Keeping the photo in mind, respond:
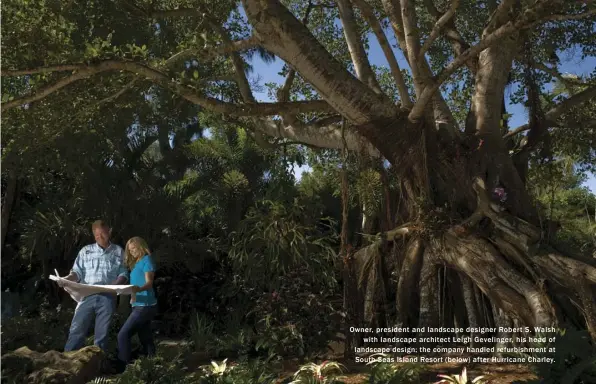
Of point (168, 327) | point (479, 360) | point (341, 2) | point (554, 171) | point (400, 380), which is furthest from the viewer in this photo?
point (168, 327)

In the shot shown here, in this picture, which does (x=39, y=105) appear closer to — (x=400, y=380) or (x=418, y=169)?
(x=418, y=169)

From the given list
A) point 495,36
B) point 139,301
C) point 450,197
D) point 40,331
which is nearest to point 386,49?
point 495,36

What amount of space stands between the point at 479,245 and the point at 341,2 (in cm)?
392

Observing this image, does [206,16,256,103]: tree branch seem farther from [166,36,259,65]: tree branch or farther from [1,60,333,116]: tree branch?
[1,60,333,116]: tree branch

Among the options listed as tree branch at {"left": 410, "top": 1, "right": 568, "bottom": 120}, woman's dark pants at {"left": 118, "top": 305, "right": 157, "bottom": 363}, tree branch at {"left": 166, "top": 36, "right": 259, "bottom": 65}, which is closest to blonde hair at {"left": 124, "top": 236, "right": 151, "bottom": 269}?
woman's dark pants at {"left": 118, "top": 305, "right": 157, "bottom": 363}

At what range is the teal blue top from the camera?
584cm

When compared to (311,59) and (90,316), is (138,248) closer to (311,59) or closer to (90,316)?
(90,316)

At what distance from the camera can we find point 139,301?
584 centimetres

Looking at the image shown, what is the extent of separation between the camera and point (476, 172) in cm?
649

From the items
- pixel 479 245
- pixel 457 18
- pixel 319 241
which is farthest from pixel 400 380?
pixel 457 18

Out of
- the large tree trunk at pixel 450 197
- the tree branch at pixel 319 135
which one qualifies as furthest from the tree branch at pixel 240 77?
the large tree trunk at pixel 450 197

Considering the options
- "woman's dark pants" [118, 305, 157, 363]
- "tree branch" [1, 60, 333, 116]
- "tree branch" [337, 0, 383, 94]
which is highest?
"tree branch" [337, 0, 383, 94]

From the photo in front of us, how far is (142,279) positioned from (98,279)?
20.4 inches

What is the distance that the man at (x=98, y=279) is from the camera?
5.88 metres
